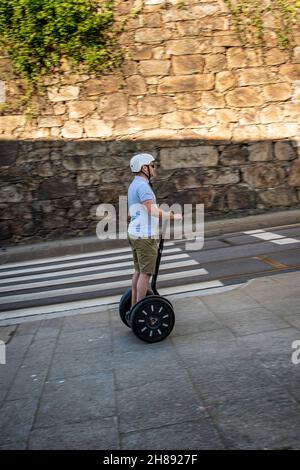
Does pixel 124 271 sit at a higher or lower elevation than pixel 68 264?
higher

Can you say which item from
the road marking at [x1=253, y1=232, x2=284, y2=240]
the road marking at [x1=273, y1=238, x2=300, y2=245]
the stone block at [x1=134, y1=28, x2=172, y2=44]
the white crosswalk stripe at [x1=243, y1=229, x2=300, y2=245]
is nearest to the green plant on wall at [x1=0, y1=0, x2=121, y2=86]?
the stone block at [x1=134, y1=28, x2=172, y2=44]

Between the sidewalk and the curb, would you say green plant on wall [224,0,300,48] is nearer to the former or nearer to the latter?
the curb

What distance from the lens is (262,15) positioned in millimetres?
12234

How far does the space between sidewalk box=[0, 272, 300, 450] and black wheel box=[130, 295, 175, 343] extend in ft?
0.36

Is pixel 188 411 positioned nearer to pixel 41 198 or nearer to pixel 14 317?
pixel 14 317

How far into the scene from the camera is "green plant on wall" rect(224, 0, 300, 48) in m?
12.1

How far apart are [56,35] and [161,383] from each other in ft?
33.0

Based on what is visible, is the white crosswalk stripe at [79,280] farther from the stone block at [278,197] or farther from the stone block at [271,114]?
the stone block at [271,114]

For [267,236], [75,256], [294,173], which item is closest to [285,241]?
[267,236]

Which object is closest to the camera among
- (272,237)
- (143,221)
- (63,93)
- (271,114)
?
(143,221)

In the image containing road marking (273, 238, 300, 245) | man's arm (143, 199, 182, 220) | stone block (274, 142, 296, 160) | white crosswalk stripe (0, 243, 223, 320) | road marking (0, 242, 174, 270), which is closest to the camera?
man's arm (143, 199, 182, 220)

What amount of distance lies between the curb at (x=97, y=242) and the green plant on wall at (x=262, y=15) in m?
4.40

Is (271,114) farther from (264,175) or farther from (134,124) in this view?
(134,124)

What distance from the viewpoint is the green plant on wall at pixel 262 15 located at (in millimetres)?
12086
